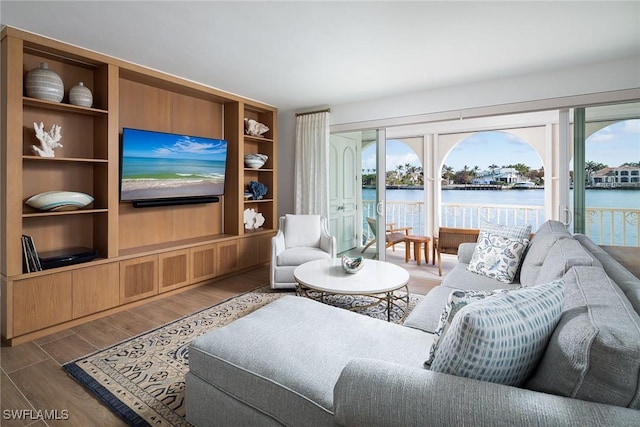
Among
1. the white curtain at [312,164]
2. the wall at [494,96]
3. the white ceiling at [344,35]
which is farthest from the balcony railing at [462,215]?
the white ceiling at [344,35]

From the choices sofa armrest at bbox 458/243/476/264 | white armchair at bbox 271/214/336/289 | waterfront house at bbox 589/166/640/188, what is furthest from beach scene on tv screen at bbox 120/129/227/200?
A: waterfront house at bbox 589/166/640/188

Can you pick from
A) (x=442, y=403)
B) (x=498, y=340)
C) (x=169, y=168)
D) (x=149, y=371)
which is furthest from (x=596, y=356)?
(x=169, y=168)

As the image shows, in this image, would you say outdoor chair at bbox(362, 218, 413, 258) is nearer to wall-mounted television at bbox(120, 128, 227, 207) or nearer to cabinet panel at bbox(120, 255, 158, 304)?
wall-mounted television at bbox(120, 128, 227, 207)

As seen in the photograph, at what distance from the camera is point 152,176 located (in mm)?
3523

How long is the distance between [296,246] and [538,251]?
8.32 feet

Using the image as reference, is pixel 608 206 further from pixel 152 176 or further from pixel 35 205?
pixel 35 205

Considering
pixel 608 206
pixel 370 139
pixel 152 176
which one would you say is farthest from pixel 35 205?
pixel 608 206

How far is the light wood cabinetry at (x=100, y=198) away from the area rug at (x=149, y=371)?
71cm

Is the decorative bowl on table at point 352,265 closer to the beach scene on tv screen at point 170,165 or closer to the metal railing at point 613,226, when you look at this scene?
the beach scene on tv screen at point 170,165

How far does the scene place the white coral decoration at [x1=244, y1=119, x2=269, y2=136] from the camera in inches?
185

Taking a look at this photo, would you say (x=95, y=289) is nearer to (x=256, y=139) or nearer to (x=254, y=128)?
(x=256, y=139)

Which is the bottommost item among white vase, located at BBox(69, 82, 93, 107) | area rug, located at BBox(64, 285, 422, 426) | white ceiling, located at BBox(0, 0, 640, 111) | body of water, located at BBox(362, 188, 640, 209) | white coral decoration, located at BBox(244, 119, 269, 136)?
area rug, located at BBox(64, 285, 422, 426)

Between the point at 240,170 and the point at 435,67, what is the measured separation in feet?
8.85

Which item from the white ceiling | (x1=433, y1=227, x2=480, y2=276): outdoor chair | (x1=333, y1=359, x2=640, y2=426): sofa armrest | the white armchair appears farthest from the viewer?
(x1=433, y1=227, x2=480, y2=276): outdoor chair
